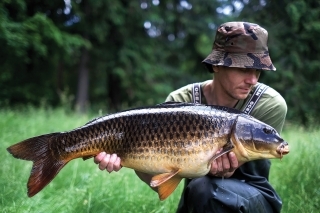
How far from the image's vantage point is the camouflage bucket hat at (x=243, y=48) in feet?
6.89

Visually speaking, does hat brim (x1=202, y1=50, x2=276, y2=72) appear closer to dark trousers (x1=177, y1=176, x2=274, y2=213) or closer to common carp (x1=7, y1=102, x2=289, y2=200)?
common carp (x1=7, y1=102, x2=289, y2=200)

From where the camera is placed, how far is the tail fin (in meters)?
1.88

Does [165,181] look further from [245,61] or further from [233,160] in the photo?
[245,61]

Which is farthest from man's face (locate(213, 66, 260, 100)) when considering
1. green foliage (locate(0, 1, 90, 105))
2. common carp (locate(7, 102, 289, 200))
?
green foliage (locate(0, 1, 90, 105))

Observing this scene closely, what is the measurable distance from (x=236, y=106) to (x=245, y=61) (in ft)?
1.01

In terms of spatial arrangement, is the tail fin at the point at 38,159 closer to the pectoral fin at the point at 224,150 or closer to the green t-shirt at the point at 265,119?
the pectoral fin at the point at 224,150

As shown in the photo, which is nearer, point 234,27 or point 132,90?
point 234,27

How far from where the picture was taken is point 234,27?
220 centimetres

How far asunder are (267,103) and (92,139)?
3.33 feet

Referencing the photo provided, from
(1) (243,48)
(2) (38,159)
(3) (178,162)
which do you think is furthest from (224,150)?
(2) (38,159)

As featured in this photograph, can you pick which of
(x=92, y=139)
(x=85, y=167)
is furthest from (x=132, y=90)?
(x=92, y=139)

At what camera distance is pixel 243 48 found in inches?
84.3

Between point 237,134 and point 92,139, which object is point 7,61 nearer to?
point 92,139

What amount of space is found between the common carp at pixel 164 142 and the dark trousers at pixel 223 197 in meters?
0.22
